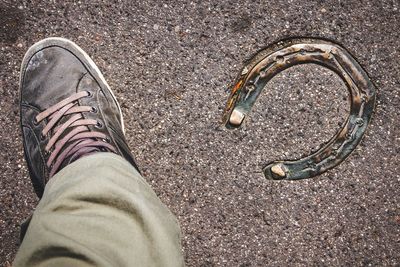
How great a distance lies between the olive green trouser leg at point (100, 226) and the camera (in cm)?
147

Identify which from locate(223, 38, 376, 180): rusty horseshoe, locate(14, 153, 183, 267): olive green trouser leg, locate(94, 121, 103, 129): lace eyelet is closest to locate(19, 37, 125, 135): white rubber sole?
locate(94, 121, 103, 129): lace eyelet

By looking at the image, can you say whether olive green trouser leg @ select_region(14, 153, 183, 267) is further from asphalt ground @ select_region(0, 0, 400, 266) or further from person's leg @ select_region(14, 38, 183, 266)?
asphalt ground @ select_region(0, 0, 400, 266)

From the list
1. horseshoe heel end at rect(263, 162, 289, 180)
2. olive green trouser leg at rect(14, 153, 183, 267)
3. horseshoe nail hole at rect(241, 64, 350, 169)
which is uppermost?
horseshoe nail hole at rect(241, 64, 350, 169)

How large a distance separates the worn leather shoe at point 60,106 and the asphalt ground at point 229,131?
69 millimetres

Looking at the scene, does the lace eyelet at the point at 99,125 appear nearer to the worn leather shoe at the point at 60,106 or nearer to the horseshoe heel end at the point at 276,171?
the worn leather shoe at the point at 60,106

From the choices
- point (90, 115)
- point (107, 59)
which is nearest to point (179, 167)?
point (90, 115)

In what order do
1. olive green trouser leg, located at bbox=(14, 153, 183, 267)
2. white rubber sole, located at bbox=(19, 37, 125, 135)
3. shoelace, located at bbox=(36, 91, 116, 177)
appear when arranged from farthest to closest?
→ white rubber sole, located at bbox=(19, 37, 125, 135) → shoelace, located at bbox=(36, 91, 116, 177) → olive green trouser leg, located at bbox=(14, 153, 183, 267)

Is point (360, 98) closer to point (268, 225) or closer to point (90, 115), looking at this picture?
point (268, 225)

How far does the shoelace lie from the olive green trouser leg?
222 millimetres

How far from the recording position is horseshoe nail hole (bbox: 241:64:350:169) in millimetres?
2150

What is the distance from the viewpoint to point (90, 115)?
211 cm

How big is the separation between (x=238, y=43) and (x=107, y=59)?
702mm

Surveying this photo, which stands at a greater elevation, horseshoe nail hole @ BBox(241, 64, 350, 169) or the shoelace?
horseshoe nail hole @ BBox(241, 64, 350, 169)

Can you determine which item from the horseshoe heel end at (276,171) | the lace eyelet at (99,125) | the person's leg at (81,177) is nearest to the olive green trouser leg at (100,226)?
the person's leg at (81,177)
